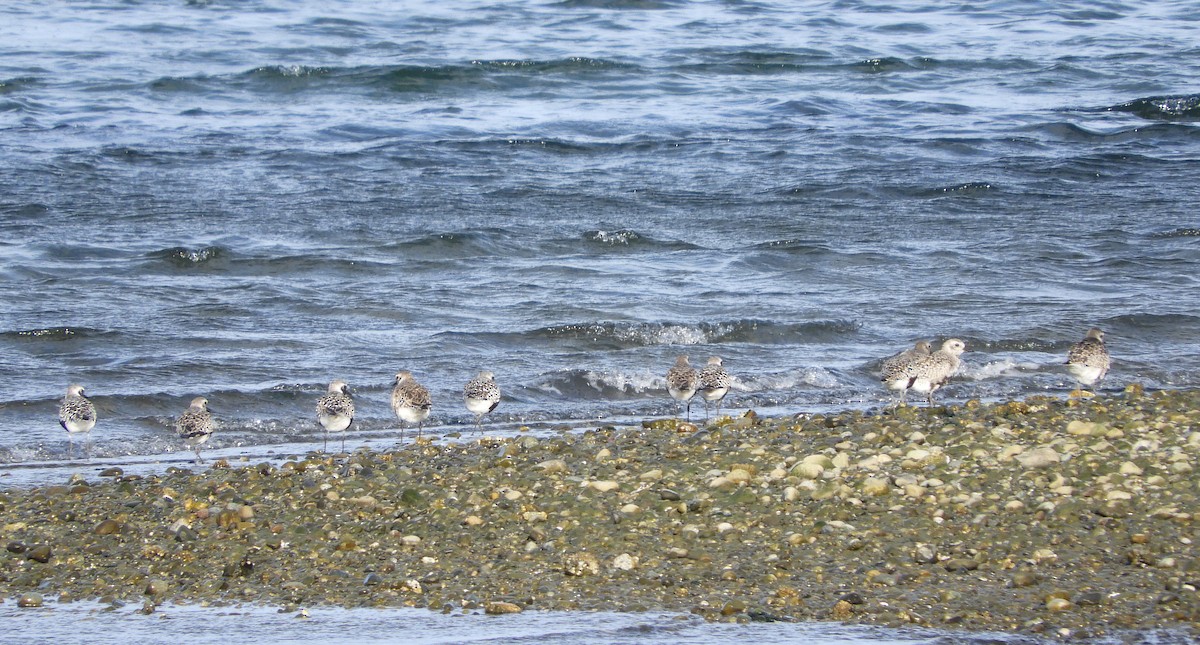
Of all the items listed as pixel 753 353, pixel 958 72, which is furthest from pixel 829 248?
pixel 958 72

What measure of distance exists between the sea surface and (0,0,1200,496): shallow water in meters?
0.07

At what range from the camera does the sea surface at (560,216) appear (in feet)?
48.6

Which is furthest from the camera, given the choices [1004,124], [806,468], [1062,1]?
[1062,1]

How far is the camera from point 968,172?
84.1 ft

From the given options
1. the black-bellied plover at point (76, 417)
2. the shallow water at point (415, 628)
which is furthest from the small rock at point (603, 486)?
the black-bellied plover at point (76, 417)

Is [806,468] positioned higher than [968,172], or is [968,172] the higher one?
[806,468]

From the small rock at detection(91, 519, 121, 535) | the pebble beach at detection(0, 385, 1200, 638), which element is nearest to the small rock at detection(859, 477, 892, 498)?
the pebble beach at detection(0, 385, 1200, 638)

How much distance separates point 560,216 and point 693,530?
14165 millimetres

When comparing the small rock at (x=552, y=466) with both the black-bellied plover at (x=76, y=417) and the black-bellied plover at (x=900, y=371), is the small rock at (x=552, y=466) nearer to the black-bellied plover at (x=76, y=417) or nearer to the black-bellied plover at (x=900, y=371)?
the black-bellied plover at (x=900, y=371)

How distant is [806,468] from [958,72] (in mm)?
28641

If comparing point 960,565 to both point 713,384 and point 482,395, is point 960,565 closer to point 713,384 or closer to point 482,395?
point 713,384

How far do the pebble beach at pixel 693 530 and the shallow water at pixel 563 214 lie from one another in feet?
8.91

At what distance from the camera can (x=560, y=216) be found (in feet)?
74.6

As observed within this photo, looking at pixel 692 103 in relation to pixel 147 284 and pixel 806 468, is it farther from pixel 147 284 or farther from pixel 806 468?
pixel 806 468
